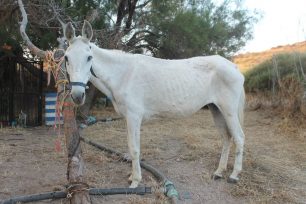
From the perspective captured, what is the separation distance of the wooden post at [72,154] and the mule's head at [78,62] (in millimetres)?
560

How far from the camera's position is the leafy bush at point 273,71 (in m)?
11.9

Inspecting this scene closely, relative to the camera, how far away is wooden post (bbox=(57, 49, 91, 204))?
3.92 m

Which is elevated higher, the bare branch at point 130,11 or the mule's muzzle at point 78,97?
the bare branch at point 130,11

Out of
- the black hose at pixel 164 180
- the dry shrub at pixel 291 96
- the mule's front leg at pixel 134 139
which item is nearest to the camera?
the black hose at pixel 164 180

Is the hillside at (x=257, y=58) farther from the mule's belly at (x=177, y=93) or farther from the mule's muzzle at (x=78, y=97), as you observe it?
the mule's muzzle at (x=78, y=97)

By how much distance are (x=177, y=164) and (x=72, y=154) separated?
6.56ft

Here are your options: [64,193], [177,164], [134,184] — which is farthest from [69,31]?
[177,164]

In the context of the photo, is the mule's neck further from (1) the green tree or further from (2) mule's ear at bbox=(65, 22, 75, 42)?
(1) the green tree

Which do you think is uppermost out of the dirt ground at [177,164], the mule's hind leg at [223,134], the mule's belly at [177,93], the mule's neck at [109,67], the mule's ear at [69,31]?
the mule's ear at [69,31]

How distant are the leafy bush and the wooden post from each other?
823 centimetres

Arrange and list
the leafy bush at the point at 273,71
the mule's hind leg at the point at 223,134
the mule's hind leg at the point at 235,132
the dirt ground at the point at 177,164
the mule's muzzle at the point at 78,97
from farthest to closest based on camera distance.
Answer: the leafy bush at the point at 273,71
the mule's hind leg at the point at 223,134
the mule's hind leg at the point at 235,132
the dirt ground at the point at 177,164
the mule's muzzle at the point at 78,97

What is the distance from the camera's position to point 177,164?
5.77 metres

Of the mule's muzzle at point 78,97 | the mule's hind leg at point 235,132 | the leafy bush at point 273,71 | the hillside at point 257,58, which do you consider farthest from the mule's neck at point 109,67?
the hillside at point 257,58

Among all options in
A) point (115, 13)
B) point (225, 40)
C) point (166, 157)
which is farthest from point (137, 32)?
point (166, 157)
